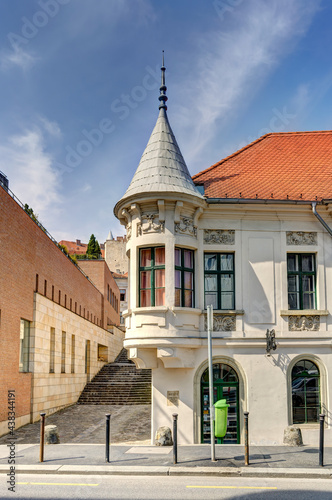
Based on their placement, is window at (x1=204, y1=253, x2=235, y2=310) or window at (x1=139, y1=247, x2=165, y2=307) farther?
window at (x1=204, y1=253, x2=235, y2=310)

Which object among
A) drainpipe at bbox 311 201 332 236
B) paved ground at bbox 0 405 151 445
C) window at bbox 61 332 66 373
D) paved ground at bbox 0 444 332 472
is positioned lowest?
paved ground at bbox 0 405 151 445

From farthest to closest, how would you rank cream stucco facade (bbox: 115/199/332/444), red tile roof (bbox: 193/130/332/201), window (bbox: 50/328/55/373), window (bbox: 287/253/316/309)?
window (bbox: 50/328/55/373)
red tile roof (bbox: 193/130/332/201)
window (bbox: 287/253/316/309)
cream stucco facade (bbox: 115/199/332/444)

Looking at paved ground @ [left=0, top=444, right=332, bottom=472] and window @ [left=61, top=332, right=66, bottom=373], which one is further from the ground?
window @ [left=61, top=332, right=66, bottom=373]

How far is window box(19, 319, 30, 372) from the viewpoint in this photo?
22.6 metres

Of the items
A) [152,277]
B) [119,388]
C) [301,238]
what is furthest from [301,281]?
[119,388]

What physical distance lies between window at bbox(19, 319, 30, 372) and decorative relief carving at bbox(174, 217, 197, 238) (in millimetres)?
9590

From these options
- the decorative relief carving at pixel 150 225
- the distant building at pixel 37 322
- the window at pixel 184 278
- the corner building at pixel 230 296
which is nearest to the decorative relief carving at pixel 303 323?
the corner building at pixel 230 296

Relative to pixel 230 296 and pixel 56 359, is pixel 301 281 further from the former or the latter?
pixel 56 359

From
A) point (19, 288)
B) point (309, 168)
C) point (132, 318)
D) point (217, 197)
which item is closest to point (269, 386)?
point (132, 318)

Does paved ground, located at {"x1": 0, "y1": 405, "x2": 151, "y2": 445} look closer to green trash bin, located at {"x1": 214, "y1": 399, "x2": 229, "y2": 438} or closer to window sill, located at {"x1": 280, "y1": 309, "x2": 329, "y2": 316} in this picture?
green trash bin, located at {"x1": 214, "y1": 399, "x2": 229, "y2": 438}

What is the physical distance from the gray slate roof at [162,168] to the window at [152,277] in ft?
5.97

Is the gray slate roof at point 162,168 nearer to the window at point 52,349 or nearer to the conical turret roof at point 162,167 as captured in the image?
the conical turret roof at point 162,167

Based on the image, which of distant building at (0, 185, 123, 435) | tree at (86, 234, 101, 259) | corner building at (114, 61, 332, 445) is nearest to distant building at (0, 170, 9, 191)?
distant building at (0, 185, 123, 435)

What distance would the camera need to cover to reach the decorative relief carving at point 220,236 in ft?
54.8
